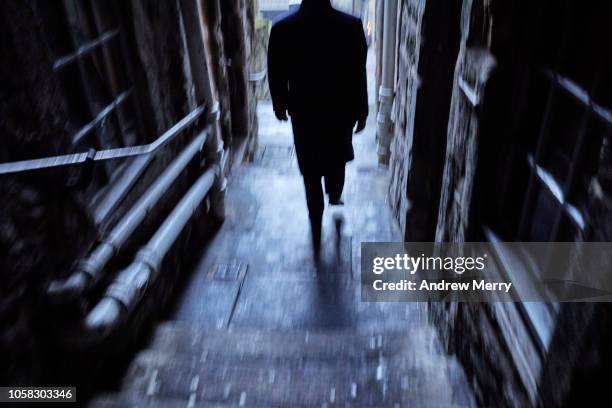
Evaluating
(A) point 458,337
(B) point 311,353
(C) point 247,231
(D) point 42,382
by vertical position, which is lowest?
(C) point 247,231

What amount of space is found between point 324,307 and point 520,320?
1552 mm

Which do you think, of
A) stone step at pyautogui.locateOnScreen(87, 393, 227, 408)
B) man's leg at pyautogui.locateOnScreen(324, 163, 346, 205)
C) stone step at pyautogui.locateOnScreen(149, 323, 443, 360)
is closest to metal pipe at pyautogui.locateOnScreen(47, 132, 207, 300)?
stone step at pyautogui.locateOnScreen(87, 393, 227, 408)

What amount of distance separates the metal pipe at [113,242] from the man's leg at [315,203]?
811 millimetres

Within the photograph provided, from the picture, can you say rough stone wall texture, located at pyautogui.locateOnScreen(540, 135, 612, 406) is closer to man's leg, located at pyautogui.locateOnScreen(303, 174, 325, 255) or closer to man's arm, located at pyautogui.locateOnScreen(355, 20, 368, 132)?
man's arm, located at pyautogui.locateOnScreen(355, 20, 368, 132)

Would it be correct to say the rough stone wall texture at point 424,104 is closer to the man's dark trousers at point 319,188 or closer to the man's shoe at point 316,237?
the man's dark trousers at point 319,188

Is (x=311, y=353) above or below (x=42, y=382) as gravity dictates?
below

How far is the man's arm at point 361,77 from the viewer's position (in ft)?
9.75

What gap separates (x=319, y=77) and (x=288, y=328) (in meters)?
1.49

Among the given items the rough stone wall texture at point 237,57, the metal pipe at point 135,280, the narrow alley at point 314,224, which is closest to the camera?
the narrow alley at point 314,224

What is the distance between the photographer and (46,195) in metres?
1.88

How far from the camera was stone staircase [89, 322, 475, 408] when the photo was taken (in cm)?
221

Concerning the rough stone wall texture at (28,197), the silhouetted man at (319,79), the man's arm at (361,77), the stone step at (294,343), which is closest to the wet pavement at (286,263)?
the stone step at (294,343)

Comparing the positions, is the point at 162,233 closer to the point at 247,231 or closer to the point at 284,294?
the point at 284,294

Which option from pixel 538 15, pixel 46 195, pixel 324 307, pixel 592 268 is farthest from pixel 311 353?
pixel 538 15
